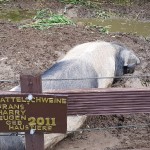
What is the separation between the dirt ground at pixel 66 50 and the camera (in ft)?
16.3

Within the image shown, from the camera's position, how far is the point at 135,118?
5.50 metres

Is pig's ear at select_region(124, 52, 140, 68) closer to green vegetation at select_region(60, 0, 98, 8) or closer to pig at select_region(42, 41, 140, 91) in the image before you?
pig at select_region(42, 41, 140, 91)

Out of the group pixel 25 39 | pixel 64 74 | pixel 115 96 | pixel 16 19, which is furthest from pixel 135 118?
pixel 16 19

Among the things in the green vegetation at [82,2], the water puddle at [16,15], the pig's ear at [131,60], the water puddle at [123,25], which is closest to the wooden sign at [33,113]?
the pig's ear at [131,60]

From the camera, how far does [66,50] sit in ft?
25.6

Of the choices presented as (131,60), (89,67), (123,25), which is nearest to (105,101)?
(89,67)

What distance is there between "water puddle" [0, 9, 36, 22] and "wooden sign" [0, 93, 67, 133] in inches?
340

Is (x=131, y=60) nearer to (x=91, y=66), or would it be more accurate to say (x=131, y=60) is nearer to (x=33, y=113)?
(x=91, y=66)

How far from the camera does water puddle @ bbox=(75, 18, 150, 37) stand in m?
11.1

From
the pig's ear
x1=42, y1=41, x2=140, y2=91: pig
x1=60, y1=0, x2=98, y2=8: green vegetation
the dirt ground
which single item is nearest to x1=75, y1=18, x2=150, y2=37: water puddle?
x1=60, y1=0, x2=98, y2=8: green vegetation

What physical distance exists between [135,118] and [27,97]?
2.50m

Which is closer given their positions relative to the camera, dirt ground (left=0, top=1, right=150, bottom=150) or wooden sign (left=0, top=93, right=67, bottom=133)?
wooden sign (left=0, top=93, right=67, bottom=133)

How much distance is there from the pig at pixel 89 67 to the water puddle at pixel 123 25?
3715mm

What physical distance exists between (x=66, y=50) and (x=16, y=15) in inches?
197
